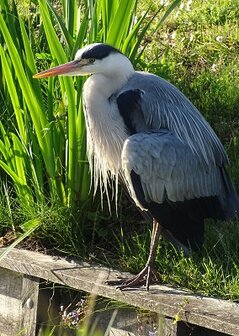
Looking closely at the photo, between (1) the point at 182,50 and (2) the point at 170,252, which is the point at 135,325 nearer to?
(2) the point at 170,252

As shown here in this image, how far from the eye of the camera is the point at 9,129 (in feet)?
17.1

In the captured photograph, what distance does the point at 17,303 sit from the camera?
472 cm

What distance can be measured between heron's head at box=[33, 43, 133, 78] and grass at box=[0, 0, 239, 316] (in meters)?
0.33

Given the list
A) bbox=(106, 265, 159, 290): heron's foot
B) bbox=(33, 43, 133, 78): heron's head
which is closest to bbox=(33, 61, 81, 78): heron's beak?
bbox=(33, 43, 133, 78): heron's head

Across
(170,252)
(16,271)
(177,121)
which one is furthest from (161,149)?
(16,271)

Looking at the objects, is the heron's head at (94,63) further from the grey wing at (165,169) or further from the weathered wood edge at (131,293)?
the weathered wood edge at (131,293)

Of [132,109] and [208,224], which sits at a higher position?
[132,109]

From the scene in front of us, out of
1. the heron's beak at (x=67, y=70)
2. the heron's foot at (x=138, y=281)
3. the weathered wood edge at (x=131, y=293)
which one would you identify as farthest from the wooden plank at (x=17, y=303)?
the heron's beak at (x=67, y=70)

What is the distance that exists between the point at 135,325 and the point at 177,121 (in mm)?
942

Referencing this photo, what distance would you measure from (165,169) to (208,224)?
1.87 feet

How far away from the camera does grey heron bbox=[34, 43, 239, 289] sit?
13.7 feet

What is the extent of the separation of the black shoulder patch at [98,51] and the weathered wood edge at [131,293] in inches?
39.8

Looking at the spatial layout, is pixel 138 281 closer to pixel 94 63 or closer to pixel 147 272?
pixel 147 272

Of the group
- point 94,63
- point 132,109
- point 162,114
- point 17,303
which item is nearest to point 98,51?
point 94,63
